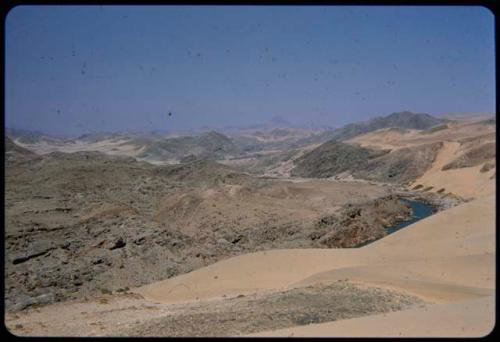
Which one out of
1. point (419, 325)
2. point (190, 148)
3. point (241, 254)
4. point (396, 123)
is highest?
point (419, 325)

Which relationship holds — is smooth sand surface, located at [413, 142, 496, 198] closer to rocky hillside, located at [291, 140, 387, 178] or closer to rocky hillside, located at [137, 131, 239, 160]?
rocky hillside, located at [291, 140, 387, 178]

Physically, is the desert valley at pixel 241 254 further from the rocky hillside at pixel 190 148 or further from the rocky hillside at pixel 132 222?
the rocky hillside at pixel 190 148

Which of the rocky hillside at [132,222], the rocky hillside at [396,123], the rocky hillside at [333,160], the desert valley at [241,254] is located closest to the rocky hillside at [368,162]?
the rocky hillside at [333,160]

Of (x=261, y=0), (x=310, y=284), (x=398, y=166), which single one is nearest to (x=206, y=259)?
(x=310, y=284)

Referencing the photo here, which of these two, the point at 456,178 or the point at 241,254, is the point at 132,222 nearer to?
the point at 241,254

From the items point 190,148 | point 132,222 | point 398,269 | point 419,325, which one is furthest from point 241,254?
point 190,148

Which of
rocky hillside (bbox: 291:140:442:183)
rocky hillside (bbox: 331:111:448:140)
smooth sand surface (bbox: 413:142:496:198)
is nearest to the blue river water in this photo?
smooth sand surface (bbox: 413:142:496:198)

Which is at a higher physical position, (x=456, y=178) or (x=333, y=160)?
(x=456, y=178)

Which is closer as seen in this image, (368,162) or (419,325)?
(419,325)

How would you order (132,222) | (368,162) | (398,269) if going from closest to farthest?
(398,269)
(132,222)
(368,162)

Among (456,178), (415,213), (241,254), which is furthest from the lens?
(456,178)
